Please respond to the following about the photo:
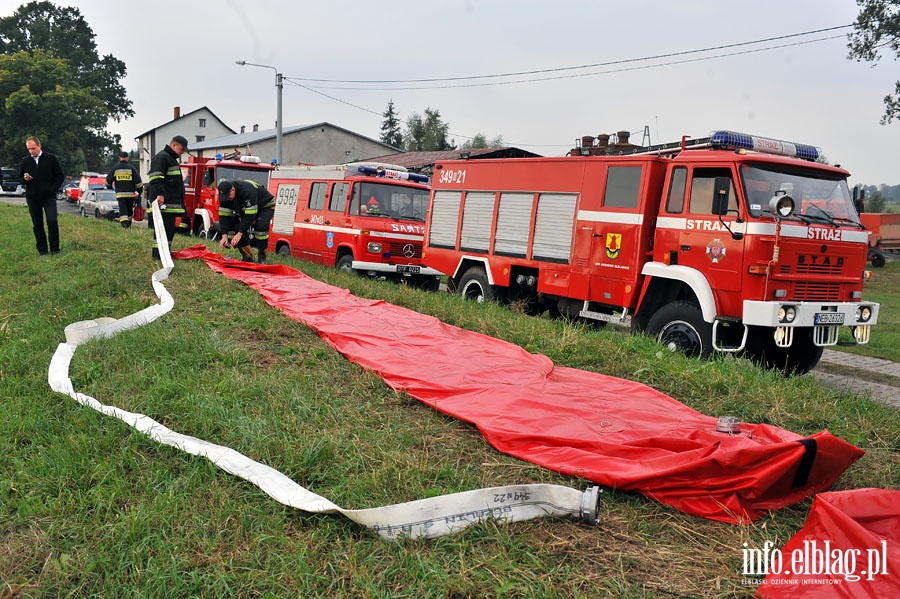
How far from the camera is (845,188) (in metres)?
8.27

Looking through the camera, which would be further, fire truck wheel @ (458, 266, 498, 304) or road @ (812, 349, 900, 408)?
fire truck wheel @ (458, 266, 498, 304)

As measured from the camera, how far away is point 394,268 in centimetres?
1301

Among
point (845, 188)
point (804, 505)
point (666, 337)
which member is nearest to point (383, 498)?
point (804, 505)

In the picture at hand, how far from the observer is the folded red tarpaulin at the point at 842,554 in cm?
265

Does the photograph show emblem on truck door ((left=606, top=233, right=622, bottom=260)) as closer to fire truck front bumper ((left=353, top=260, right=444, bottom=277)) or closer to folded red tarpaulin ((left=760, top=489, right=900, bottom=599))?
fire truck front bumper ((left=353, top=260, right=444, bottom=277))

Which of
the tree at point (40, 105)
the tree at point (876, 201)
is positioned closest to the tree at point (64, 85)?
the tree at point (40, 105)

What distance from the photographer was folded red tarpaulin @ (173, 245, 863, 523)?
136 inches

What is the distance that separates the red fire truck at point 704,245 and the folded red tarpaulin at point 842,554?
4412mm

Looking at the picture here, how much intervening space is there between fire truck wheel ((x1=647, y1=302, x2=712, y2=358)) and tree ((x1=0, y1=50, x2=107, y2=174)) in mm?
64102

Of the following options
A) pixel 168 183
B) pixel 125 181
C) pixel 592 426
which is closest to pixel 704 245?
pixel 592 426

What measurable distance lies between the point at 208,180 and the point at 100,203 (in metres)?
16.4

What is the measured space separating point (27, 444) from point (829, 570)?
4331 mm

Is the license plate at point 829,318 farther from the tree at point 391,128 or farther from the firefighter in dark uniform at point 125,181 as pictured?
the tree at point 391,128

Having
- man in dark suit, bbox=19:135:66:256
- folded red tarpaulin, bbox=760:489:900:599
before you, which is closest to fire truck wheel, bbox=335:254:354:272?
man in dark suit, bbox=19:135:66:256
